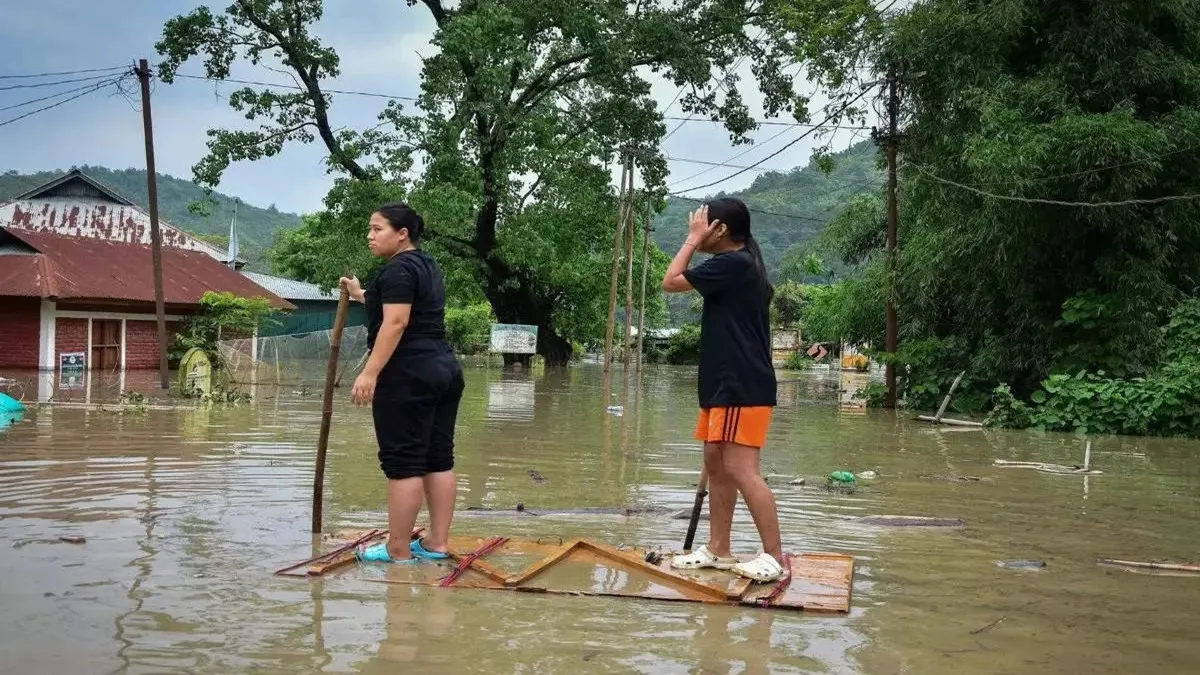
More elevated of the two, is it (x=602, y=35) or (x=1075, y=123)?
(x=602, y=35)

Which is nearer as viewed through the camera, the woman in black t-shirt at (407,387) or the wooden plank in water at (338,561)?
the wooden plank in water at (338,561)

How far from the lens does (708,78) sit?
2700 cm

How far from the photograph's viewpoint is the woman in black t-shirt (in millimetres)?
4652

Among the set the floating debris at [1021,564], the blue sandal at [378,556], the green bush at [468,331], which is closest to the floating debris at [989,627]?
the floating debris at [1021,564]

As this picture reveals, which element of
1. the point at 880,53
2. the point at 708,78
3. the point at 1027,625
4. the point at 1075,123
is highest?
the point at 708,78

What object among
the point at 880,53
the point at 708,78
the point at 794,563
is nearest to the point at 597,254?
the point at 708,78

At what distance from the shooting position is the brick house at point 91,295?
25.4m

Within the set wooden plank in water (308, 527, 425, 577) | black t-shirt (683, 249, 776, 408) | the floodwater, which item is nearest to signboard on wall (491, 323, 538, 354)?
the floodwater

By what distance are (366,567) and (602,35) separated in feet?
76.8

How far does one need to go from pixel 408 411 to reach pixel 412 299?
0.52 m

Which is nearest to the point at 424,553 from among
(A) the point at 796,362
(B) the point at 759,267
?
(B) the point at 759,267

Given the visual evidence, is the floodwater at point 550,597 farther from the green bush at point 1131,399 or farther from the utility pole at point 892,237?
the utility pole at point 892,237

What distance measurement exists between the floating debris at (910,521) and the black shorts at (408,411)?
10.5 feet

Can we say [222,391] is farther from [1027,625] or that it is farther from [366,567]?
[1027,625]
